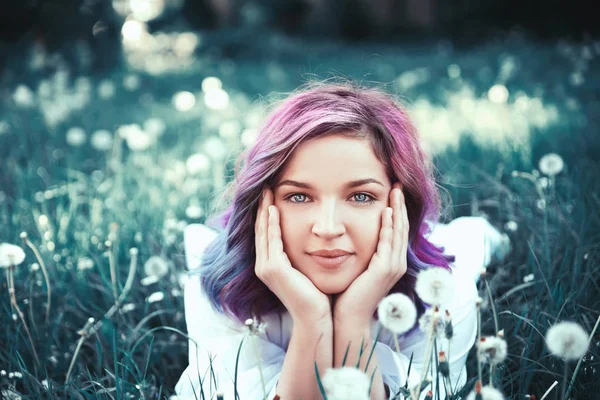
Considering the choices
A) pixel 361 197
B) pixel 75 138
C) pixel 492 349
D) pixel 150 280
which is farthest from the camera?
pixel 75 138

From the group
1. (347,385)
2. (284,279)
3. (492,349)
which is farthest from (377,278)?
(347,385)

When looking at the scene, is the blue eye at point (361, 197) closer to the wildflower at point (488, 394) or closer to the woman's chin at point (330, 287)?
the woman's chin at point (330, 287)

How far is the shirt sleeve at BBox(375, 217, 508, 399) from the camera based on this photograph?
161 centimetres

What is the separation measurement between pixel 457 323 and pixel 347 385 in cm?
85

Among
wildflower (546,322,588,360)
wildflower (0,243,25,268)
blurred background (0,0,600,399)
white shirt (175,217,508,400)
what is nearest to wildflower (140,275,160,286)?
blurred background (0,0,600,399)

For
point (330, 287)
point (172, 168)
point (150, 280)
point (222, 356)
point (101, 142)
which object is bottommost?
point (222, 356)

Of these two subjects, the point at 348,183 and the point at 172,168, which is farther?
the point at 172,168

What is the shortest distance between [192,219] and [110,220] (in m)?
0.40

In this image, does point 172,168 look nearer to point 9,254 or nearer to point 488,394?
point 9,254

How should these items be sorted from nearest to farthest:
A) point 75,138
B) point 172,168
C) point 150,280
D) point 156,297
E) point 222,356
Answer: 1. point 222,356
2. point 156,297
3. point 150,280
4. point 172,168
5. point 75,138

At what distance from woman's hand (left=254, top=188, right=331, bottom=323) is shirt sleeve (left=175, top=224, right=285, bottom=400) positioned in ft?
0.62

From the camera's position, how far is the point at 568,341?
1.14 metres

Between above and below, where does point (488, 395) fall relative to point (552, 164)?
below

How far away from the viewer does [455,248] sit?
236 cm
